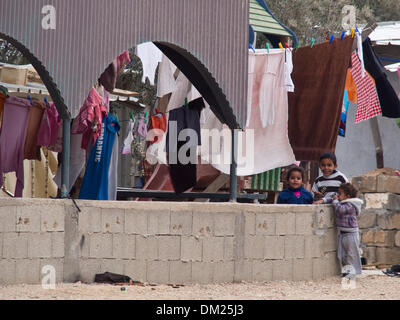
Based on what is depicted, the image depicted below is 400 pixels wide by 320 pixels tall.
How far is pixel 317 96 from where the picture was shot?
1080cm

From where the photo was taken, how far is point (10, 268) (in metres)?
6.98

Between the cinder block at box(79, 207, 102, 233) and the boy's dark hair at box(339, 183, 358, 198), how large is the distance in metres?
2.94

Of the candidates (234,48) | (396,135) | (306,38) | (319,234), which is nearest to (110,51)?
(234,48)

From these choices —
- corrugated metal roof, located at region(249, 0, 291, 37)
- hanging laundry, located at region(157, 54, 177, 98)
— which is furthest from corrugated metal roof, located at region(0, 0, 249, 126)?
corrugated metal roof, located at region(249, 0, 291, 37)

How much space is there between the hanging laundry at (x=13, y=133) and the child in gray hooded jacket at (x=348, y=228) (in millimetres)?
3827

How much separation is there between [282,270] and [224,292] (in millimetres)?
1152

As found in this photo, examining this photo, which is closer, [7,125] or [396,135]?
[7,125]

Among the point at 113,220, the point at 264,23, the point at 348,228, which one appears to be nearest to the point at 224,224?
the point at 113,220

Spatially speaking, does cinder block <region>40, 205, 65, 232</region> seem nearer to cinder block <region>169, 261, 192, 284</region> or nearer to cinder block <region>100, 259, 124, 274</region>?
cinder block <region>100, 259, 124, 274</region>

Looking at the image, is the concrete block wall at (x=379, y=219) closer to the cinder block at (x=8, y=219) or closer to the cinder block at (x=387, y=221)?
the cinder block at (x=387, y=221)

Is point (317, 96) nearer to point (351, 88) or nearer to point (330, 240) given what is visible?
point (351, 88)
